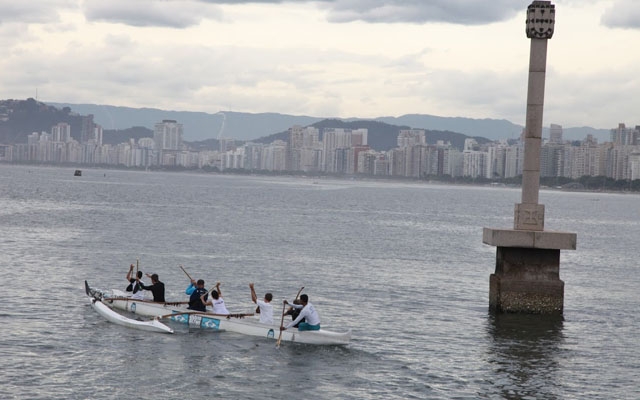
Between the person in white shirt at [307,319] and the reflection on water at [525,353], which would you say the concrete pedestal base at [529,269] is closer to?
the reflection on water at [525,353]

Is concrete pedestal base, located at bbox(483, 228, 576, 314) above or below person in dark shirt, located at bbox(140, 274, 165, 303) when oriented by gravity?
above

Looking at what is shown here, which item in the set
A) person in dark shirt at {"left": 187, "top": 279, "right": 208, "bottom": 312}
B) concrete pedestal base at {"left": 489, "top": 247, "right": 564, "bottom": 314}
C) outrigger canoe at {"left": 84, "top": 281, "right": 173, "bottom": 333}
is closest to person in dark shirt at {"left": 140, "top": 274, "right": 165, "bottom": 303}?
outrigger canoe at {"left": 84, "top": 281, "right": 173, "bottom": 333}

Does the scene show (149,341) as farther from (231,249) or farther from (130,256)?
(231,249)

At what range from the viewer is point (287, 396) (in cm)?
2206

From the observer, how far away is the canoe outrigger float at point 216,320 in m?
27.3

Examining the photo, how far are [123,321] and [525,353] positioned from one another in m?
13.3

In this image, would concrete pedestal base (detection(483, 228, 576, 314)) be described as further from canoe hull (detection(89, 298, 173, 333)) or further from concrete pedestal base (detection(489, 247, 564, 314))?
canoe hull (detection(89, 298, 173, 333))

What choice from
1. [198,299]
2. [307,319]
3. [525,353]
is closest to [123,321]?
[198,299]

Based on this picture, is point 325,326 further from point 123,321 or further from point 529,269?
point 529,269

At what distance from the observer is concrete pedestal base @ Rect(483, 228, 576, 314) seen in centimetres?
3111

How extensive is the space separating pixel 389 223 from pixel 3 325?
6750 centimetres

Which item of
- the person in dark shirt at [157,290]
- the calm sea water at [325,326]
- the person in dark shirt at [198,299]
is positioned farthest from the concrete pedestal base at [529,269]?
the person in dark shirt at [157,290]

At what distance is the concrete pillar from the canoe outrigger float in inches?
284

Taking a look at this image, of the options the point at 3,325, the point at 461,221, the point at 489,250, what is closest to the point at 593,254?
the point at 489,250
